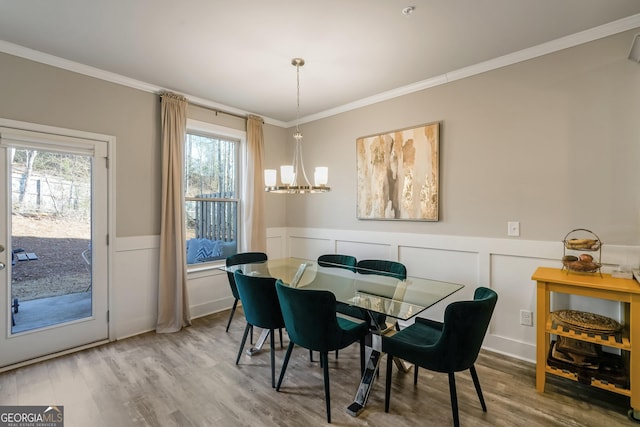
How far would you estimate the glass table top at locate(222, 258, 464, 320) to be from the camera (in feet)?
6.92

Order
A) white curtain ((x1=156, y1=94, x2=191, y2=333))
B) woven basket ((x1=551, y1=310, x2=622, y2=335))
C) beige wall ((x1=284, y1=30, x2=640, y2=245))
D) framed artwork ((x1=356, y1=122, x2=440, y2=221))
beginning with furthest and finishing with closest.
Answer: white curtain ((x1=156, y1=94, x2=191, y2=333)), framed artwork ((x1=356, y1=122, x2=440, y2=221)), beige wall ((x1=284, y1=30, x2=640, y2=245)), woven basket ((x1=551, y1=310, x2=622, y2=335))

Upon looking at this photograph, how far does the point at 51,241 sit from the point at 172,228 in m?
1.04

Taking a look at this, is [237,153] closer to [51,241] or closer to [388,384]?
[51,241]

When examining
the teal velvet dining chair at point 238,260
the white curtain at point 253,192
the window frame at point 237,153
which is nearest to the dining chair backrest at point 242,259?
the teal velvet dining chair at point 238,260

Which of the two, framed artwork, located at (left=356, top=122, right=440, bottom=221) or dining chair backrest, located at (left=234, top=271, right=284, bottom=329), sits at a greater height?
framed artwork, located at (left=356, top=122, right=440, bottom=221)

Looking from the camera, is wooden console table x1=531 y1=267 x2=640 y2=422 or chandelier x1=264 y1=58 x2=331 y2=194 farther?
chandelier x1=264 y1=58 x2=331 y2=194

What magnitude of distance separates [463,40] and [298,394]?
3.07m

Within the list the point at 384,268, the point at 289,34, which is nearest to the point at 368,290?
the point at 384,268

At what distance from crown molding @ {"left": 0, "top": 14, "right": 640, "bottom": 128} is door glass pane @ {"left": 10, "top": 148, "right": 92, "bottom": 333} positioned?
0.83 m

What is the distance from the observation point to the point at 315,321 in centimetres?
200

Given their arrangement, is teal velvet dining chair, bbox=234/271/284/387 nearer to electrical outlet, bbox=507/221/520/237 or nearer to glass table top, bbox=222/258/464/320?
glass table top, bbox=222/258/464/320

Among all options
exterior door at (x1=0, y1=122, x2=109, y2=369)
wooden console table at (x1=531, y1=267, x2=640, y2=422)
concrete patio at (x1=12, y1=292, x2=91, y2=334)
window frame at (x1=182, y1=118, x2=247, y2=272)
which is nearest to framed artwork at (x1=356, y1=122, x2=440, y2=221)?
wooden console table at (x1=531, y1=267, x2=640, y2=422)

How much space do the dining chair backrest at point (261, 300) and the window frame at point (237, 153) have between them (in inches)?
65.2

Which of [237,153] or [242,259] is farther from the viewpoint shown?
[237,153]
